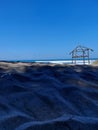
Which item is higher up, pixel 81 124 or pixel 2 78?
pixel 2 78

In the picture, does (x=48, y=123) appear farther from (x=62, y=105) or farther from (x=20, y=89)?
(x=20, y=89)

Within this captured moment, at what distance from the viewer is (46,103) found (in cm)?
216

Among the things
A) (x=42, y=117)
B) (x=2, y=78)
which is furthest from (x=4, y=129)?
(x=2, y=78)

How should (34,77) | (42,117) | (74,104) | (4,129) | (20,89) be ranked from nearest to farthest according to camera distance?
(4,129) < (42,117) < (74,104) < (20,89) < (34,77)

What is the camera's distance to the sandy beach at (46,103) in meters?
1.61

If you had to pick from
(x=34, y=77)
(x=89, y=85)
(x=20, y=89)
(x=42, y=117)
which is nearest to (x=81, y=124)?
(x=42, y=117)

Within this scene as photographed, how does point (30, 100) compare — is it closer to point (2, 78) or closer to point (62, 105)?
point (62, 105)

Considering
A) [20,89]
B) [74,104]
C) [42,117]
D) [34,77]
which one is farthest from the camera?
[34,77]

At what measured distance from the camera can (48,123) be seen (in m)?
1.61

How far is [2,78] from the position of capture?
9.37ft

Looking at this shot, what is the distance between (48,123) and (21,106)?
0.48 meters

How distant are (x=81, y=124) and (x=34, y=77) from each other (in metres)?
1.60

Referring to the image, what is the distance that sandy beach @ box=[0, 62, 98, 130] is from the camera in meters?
1.61

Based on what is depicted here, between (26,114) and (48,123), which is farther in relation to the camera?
(26,114)
